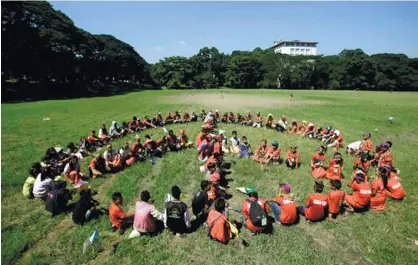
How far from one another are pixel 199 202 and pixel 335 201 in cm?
448

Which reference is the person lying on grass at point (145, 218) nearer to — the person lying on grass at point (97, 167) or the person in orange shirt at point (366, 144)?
the person lying on grass at point (97, 167)

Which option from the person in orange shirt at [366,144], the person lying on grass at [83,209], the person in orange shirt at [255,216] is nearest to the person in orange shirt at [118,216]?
the person lying on grass at [83,209]

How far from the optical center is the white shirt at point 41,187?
919 cm

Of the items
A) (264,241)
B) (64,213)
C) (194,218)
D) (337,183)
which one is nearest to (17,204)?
(64,213)

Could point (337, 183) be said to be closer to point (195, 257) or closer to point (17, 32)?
point (195, 257)

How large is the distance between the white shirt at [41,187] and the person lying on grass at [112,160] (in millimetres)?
2940

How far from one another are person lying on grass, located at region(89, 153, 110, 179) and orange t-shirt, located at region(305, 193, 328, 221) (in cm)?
897

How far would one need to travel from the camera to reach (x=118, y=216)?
7.57m

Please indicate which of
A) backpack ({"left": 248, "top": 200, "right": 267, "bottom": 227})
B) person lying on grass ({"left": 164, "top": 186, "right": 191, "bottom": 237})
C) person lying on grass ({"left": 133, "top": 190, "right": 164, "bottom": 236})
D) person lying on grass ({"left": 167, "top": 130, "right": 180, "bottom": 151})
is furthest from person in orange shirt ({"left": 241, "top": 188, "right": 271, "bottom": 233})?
person lying on grass ({"left": 167, "top": 130, "right": 180, "bottom": 151})

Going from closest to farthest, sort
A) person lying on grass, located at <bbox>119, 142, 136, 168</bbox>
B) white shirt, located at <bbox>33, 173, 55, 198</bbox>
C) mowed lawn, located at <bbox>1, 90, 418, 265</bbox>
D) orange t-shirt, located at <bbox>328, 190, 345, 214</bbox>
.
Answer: mowed lawn, located at <bbox>1, 90, 418, 265</bbox> < orange t-shirt, located at <bbox>328, 190, 345, 214</bbox> < white shirt, located at <bbox>33, 173, 55, 198</bbox> < person lying on grass, located at <bbox>119, 142, 136, 168</bbox>

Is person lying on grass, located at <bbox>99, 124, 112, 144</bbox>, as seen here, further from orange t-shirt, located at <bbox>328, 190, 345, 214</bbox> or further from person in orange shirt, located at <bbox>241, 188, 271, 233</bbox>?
orange t-shirt, located at <bbox>328, 190, 345, 214</bbox>

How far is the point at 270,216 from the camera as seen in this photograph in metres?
8.54

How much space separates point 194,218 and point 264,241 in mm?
2403

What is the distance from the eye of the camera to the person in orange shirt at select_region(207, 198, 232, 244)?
23.6 ft
